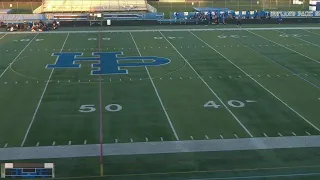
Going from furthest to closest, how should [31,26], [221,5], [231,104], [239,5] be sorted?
[221,5]
[239,5]
[31,26]
[231,104]

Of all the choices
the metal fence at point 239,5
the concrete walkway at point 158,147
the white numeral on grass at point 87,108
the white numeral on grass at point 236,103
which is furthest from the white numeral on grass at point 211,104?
the metal fence at point 239,5

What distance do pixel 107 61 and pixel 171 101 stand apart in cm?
820

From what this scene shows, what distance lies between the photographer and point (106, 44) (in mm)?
31484

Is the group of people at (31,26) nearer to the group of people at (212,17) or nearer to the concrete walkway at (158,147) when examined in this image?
the group of people at (212,17)

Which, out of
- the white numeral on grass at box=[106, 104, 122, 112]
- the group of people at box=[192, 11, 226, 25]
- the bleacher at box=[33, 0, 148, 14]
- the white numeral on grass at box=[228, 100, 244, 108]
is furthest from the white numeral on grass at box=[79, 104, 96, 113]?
the bleacher at box=[33, 0, 148, 14]

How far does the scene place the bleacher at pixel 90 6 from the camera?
51.6 metres

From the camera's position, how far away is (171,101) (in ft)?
61.5

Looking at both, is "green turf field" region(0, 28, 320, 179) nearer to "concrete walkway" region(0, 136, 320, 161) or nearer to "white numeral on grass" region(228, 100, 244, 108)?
"white numeral on grass" region(228, 100, 244, 108)

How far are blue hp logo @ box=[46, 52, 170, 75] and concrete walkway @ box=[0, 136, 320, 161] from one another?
9590 mm

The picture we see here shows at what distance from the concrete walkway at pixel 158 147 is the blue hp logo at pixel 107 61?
31.5ft

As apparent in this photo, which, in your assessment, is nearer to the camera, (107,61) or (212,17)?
(107,61)

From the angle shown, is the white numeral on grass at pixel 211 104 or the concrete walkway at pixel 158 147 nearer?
the concrete walkway at pixel 158 147

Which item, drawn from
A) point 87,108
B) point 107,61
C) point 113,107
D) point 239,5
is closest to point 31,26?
point 107,61

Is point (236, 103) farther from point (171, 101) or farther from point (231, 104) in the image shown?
point (171, 101)
